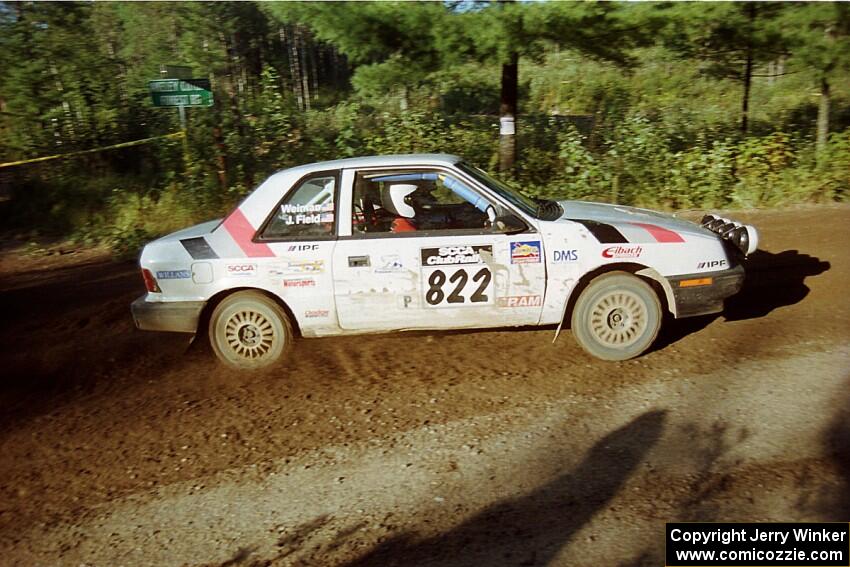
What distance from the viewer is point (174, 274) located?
18.5 feet

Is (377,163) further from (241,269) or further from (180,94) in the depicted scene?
(180,94)

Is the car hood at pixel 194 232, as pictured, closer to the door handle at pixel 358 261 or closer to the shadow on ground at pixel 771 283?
the door handle at pixel 358 261

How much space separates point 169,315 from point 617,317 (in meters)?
3.61

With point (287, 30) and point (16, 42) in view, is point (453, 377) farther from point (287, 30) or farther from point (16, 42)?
point (287, 30)

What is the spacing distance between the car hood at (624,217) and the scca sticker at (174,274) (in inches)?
119

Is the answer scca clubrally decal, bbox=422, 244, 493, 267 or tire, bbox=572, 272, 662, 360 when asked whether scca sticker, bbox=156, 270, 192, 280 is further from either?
tire, bbox=572, 272, 662, 360

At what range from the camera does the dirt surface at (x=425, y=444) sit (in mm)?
3617

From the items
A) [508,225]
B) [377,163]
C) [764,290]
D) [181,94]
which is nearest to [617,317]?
[508,225]

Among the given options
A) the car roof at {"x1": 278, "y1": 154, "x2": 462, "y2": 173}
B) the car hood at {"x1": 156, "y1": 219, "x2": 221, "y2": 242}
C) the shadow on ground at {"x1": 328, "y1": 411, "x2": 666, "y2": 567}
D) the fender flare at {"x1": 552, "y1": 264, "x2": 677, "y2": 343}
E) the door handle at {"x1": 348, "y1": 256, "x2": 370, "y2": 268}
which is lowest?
the shadow on ground at {"x1": 328, "y1": 411, "x2": 666, "y2": 567}

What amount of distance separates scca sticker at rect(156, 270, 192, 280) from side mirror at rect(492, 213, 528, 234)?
98.0 inches

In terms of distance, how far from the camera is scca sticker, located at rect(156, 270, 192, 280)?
5.62m

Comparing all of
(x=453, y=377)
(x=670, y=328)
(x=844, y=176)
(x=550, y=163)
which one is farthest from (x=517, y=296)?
(x=844, y=176)

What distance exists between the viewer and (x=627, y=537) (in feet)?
11.3

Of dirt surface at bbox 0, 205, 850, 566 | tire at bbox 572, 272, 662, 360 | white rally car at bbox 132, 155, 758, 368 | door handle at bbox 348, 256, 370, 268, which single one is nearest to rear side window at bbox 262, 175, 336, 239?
white rally car at bbox 132, 155, 758, 368
